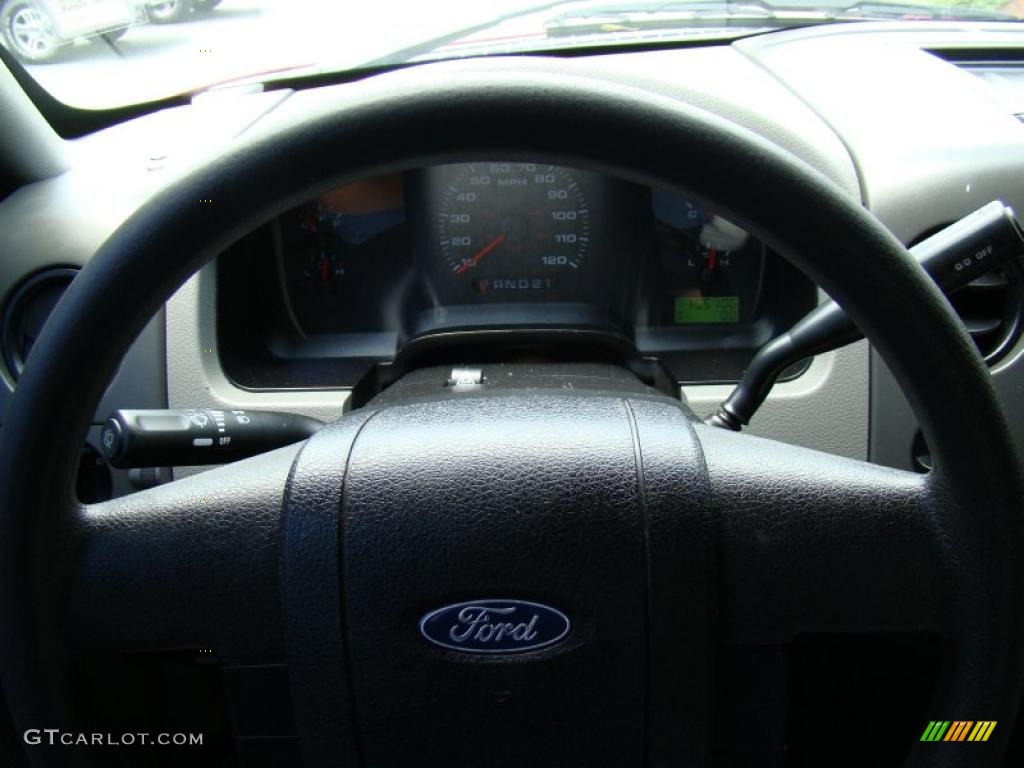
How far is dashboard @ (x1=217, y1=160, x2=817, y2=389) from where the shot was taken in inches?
70.6

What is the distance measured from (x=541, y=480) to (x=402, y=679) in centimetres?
16

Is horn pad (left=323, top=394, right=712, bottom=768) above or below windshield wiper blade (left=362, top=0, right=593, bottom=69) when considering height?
below

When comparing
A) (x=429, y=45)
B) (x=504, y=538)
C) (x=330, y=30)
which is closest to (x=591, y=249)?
(x=429, y=45)

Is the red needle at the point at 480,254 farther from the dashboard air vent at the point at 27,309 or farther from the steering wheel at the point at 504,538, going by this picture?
the steering wheel at the point at 504,538

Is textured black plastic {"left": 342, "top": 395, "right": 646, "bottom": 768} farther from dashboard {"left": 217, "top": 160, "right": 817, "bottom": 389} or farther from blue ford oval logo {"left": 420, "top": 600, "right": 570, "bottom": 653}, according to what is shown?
dashboard {"left": 217, "top": 160, "right": 817, "bottom": 389}

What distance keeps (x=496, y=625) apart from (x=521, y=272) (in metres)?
1.15

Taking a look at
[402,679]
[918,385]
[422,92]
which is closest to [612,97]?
[422,92]

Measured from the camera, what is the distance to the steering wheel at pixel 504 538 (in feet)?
2.16

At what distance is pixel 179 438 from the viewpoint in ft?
2.97

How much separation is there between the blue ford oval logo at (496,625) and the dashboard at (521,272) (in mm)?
1024

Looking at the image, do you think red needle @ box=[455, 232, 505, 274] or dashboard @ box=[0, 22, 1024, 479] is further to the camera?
red needle @ box=[455, 232, 505, 274]

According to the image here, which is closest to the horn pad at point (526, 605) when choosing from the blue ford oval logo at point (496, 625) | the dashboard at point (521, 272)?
the blue ford oval logo at point (496, 625)

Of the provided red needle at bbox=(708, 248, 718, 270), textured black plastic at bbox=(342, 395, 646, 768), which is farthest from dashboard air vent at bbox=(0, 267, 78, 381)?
textured black plastic at bbox=(342, 395, 646, 768)

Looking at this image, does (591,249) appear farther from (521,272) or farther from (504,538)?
(504,538)
